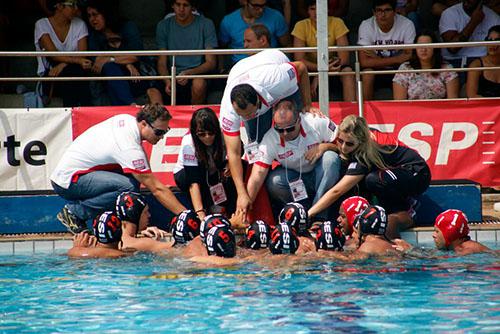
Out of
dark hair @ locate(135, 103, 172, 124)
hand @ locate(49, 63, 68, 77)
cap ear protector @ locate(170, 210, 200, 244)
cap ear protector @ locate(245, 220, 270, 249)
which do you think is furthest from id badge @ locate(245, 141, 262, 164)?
hand @ locate(49, 63, 68, 77)

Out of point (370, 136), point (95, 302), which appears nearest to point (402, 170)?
point (370, 136)

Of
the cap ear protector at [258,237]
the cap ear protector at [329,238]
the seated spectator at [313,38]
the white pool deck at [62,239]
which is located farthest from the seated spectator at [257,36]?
the cap ear protector at [329,238]

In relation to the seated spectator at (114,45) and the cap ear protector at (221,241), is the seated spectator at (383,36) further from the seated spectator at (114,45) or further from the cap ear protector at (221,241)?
the cap ear protector at (221,241)

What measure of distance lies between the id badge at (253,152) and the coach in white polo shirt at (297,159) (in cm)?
6

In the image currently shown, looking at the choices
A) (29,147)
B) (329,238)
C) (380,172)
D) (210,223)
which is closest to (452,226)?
(380,172)

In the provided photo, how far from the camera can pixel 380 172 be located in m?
10.7

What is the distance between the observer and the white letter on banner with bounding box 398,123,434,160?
12289 millimetres

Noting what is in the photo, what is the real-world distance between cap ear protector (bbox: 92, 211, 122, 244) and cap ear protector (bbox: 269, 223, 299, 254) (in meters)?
1.57

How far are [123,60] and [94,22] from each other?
30.1 inches

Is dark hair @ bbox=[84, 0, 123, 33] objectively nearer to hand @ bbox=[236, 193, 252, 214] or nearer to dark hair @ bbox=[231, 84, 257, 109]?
dark hair @ bbox=[231, 84, 257, 109]

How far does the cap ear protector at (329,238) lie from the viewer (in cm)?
950

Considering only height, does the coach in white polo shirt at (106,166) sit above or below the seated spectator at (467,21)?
below

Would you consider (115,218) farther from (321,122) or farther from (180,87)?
(180,87)

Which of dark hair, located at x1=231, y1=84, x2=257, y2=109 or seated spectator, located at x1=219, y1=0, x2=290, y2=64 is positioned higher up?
seated spectator, located at x1=219, y1=0, x2=290, y2=64
